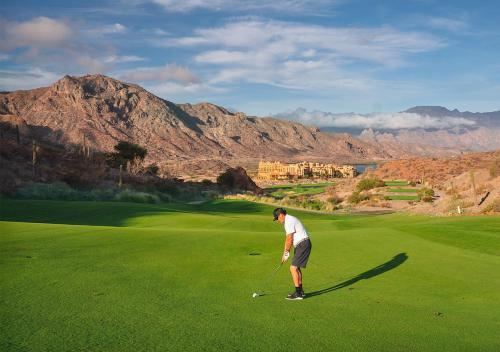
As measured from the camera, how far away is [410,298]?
1015 centimetres

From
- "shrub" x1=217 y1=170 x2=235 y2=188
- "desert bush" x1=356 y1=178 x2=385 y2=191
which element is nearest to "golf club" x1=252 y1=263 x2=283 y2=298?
"shrub" x1=217 y1=170 x2=235 y2=188

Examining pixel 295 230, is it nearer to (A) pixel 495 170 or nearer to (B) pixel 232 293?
(B) pixel 232 293

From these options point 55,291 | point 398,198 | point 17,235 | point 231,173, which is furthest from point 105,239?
point 231,173

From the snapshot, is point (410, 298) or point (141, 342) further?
point (410, 298)

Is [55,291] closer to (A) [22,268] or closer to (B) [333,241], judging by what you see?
(A) [22,268]

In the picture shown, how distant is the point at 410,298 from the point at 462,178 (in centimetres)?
6285

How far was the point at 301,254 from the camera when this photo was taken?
10.4 metres

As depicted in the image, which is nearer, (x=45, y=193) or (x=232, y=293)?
(x=232, y=293)

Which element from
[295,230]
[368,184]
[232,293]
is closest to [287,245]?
[295,230]

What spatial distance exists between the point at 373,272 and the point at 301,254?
10.1 feet

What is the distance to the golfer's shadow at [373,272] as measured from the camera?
10.8 meters

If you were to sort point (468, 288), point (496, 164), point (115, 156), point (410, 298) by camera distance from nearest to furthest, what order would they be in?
1. point (410, 298)
2. point (468, 288)
3. point (496, 164)
4. point (115, 156)

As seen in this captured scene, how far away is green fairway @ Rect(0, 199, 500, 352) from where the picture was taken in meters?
7.13

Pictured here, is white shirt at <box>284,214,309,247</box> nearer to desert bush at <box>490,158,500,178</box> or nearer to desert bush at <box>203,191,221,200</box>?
desert bush at <box>490,158,500,178</box>
